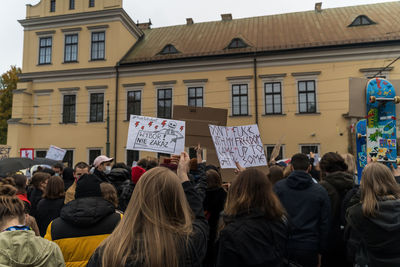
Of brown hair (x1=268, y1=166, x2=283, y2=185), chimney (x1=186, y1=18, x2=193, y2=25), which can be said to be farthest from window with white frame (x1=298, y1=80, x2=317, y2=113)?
brown hair (x1=268, y1=166, x2=283, y2=185)

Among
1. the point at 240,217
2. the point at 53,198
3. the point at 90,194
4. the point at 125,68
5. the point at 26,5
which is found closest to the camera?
the point at 240,217

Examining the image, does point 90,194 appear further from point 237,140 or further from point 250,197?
point 237,140

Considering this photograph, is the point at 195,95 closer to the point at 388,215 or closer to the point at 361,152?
the point at 361,152

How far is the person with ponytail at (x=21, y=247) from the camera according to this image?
2.00 metres

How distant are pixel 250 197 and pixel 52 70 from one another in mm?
25817

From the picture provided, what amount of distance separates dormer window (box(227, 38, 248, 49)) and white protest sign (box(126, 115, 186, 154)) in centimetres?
1913

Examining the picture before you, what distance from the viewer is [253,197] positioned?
247cm

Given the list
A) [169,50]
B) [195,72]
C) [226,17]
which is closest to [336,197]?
[195,72]

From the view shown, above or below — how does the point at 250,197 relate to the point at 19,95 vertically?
below

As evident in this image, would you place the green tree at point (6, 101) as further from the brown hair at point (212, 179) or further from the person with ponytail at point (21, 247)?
the person with ponytail at point (21, 247)

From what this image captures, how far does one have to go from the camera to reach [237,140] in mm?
5047

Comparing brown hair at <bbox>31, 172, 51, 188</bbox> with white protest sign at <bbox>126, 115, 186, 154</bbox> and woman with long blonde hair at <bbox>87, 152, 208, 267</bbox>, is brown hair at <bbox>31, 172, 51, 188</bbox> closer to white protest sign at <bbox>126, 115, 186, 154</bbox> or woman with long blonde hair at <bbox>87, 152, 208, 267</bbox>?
white protest sign at <bbox>126, 115, 186, 154</bbox>

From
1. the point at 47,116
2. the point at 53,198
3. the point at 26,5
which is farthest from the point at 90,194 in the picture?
the point at 26,5

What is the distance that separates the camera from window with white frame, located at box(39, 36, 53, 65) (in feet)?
82.9
